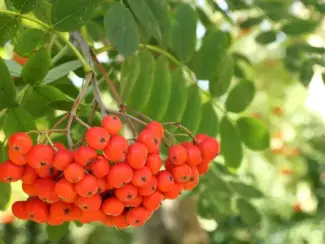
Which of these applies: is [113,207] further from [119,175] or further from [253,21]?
Answer: [253,21]

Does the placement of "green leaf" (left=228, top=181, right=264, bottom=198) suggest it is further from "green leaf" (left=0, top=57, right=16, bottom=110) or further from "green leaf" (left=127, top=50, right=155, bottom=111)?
"green leaf" (left=0, top=57, right=16, bottom=110)

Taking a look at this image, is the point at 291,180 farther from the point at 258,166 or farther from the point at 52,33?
the point at 52,33

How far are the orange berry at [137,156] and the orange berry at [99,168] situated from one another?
0.11ft

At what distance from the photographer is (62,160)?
0.67 metres

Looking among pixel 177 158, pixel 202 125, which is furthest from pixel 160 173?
pixel 202 125

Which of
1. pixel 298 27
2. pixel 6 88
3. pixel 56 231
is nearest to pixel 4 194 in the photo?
pixel 56 231

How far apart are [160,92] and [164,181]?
1.26 ft

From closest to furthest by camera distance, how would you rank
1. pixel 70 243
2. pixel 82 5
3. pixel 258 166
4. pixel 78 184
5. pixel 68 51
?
pixel 78 184 < pixel 82 5 < pixel 68 51 < pixel 258 166 < pixel 70 243

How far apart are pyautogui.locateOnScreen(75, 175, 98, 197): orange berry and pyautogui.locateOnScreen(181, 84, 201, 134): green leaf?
17.1 inches

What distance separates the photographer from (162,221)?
235cm

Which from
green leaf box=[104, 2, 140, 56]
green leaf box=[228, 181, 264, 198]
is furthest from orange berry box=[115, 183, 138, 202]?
green leaf box=[228, 181, 264, 198]

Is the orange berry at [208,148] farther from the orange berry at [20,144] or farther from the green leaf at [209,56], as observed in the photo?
the green leaf at [209,56]

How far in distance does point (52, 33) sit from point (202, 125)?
14.8 inches

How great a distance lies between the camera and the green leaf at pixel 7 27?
882 mm
